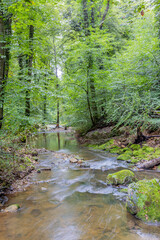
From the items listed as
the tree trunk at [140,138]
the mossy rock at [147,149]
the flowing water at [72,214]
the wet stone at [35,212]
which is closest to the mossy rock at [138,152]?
the mossy rock at [147,149]

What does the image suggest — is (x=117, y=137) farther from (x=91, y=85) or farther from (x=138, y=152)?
(x=91, y=85)

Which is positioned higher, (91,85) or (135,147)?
(91,85)

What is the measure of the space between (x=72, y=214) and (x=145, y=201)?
147cm

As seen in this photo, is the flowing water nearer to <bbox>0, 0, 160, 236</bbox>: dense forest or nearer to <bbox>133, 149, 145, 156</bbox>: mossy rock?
<bbox>0, 0, 160, 236</bbox>: dense forest

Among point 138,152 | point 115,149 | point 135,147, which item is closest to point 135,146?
point 135,147

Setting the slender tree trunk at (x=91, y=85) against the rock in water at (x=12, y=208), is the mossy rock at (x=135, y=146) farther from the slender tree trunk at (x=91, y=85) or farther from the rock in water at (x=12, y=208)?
the rock in water at (x=12, y=208)

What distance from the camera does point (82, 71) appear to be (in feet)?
37.6

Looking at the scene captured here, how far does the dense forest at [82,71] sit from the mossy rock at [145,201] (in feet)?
10.8

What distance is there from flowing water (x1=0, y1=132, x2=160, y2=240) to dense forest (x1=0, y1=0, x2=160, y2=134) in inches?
84.6

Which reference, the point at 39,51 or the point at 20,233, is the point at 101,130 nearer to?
the point at 39,51

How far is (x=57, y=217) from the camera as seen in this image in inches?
133

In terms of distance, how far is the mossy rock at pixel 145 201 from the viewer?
3167 millimetres

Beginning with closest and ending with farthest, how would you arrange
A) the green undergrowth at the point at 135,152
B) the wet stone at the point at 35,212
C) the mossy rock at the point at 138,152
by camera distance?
the wet stone at the point at 35,212, the green undergrowth at the point at 135,152, the mossy rock at the point at 138,152

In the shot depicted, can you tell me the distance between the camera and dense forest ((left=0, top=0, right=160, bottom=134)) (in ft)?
18.4
